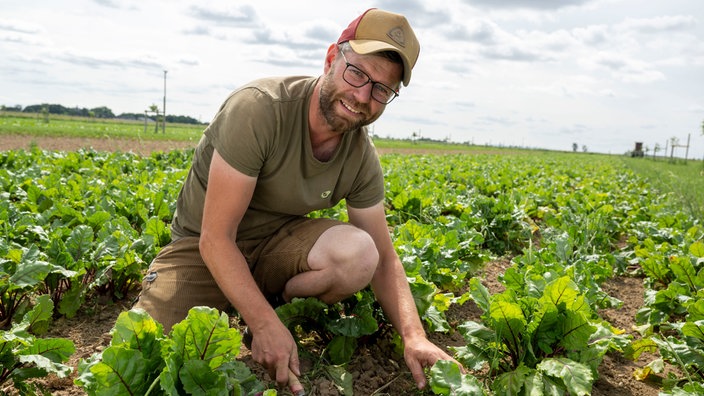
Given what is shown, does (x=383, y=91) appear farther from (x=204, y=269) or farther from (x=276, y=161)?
(x=204, y=269)

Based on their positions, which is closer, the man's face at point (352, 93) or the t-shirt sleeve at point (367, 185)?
the man's face at point (352, 93)

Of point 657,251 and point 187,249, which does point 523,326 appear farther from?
point 657,251

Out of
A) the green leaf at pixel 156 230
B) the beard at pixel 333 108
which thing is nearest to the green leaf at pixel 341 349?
the beard at pixel 333 108

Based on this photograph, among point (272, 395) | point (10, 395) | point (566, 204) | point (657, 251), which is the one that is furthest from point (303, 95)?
point (566, 204)

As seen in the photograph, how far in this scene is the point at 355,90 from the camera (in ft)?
8.84

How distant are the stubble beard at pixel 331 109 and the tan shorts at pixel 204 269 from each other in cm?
71

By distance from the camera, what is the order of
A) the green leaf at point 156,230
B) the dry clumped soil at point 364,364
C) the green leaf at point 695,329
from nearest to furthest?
the dry clumped soil at point 364,364 → the green leaf at point 695,329 → the green leaf at point 156,230

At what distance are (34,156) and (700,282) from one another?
32.9 ft

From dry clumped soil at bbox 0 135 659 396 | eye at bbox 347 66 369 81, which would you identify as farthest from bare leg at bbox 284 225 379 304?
eye at bbox 347 66 369 81

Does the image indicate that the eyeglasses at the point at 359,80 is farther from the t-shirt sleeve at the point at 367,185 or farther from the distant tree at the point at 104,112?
the distant tree at the point at 104,112

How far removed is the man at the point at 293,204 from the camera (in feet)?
8.63

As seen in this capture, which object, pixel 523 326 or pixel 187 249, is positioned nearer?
pixel 523 326

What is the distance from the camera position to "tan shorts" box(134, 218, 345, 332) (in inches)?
124

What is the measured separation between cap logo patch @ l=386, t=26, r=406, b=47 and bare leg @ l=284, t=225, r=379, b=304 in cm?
101
